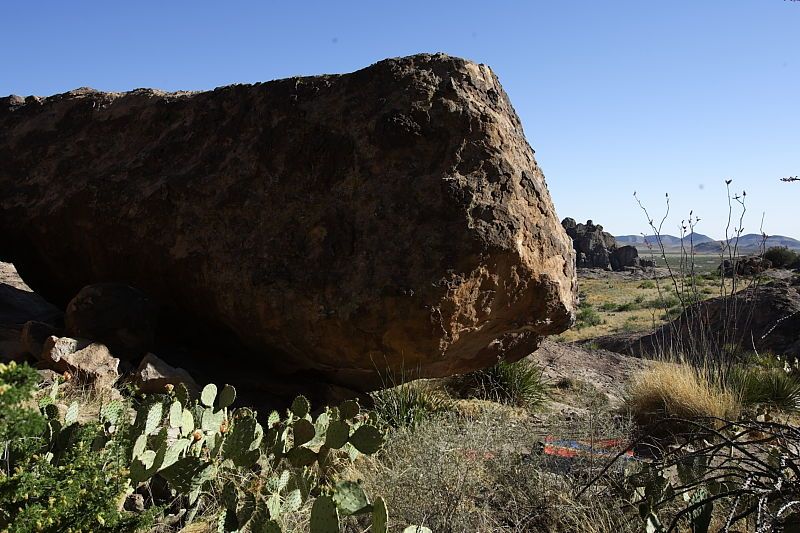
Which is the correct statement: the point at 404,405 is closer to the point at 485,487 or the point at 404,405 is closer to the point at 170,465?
the point at 485,487

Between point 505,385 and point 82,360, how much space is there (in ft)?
14.1

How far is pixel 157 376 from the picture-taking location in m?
5.54

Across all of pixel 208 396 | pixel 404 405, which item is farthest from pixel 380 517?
pixel 404 405

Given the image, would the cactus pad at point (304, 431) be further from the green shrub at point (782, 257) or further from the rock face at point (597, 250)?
the rock face at point (597, 250)

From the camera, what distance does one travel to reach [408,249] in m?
5.36

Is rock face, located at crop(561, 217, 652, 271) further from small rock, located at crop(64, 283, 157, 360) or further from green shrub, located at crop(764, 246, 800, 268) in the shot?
small rock, located at crop(64, 283, 157, 360)

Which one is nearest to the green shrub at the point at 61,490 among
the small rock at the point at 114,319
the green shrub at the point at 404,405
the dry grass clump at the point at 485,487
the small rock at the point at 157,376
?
the dry grass clump at the point at 485,487

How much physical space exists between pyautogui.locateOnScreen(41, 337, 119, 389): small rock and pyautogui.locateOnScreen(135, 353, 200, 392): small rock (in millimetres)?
222

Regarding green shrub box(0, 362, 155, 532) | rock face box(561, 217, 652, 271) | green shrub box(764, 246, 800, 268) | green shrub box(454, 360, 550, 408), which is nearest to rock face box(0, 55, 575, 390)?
green shrub box(454, 360, 550, 408)

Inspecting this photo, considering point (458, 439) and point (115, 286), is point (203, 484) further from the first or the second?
point (115, 286)

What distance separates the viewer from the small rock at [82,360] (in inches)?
216

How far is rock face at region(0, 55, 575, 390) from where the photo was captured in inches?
211

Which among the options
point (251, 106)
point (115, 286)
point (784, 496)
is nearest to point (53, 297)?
point (115, 286)

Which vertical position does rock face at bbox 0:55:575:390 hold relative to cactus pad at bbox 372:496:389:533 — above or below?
above
